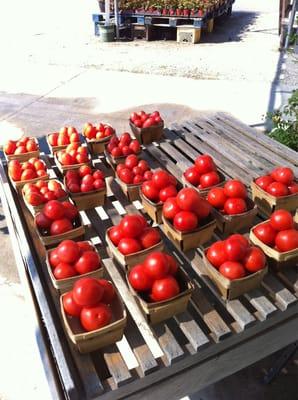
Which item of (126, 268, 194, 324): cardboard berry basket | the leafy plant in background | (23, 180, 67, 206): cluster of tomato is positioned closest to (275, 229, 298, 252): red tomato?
(126, 268, 194, 324): cardboard berry basket

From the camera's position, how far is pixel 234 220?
235 cm

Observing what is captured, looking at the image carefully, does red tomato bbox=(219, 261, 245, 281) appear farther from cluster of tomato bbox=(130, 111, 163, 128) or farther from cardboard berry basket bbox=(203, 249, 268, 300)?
cluster of tomato bbox=(130, 111, 163, 128)

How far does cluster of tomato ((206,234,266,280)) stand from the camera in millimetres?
1902

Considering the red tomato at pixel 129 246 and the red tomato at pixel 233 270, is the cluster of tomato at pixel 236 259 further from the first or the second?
the red tomato at pixel 129 246

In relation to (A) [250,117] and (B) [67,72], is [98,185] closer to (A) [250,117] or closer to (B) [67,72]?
(A) [250,117]

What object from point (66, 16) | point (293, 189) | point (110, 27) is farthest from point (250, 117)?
point (66, 16)

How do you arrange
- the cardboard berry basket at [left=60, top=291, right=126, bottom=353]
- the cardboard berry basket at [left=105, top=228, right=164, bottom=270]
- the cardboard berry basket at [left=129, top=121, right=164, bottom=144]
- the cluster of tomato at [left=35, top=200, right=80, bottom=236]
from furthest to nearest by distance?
the cardboard berry basket at [left=129, top=121, right=164, bottom=144] → the cluster of tomato at [left=35, top=200, right=80, bottom=236] → the cardboard berry basket at [left=105, top=228, right=164, bottom=270] → the cardboard berry basket at [left=60, top=291, right=126, bottom=353]

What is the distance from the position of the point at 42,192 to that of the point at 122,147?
0.84 m

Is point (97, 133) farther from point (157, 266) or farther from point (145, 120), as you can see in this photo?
point (157, 266)

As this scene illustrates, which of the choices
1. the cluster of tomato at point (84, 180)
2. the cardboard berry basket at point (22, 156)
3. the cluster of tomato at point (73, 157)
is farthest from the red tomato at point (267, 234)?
the cardboard berry basket at point (22, 156)

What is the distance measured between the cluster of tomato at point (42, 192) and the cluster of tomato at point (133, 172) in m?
0.44

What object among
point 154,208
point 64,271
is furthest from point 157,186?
point 64,271

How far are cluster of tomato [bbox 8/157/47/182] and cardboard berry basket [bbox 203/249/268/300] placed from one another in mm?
1543

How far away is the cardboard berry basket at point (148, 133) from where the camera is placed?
11.8ft
